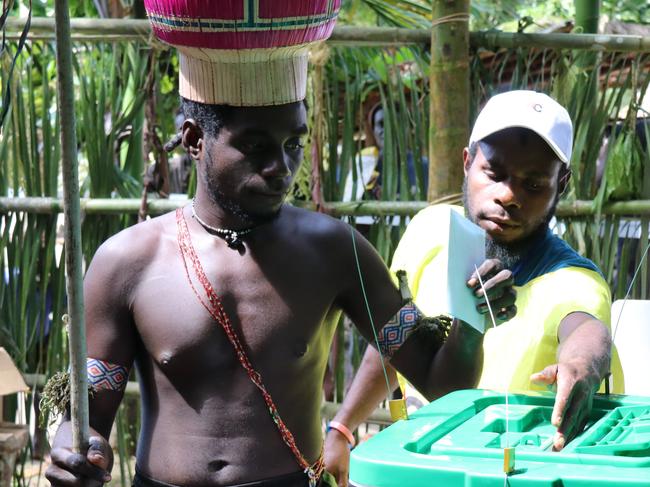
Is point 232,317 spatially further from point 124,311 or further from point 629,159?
point 629,159

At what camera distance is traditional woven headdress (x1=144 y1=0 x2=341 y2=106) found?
7.07 feet

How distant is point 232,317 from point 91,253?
2.14 m

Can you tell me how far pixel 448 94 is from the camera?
152 inches

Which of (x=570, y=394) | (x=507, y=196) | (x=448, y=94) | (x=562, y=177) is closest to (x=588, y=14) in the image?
(x=448, y=94)

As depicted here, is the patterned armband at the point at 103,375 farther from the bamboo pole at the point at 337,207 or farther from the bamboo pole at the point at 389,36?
the bamboo pole at the point at 389,36

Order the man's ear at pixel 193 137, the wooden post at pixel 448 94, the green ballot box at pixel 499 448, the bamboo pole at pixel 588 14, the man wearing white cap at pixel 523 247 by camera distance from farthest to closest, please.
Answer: the bamboo pole at pixel 588 14 → the wooden post at pixel 448 94 → the man wearing white cap at pixel 523 247 → the man's ear at pixel 193 137 → the green ballot box at pixel 499 448

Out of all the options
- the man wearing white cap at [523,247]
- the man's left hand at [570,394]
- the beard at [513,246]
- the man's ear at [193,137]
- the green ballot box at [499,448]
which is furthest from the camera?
the beard at [513,246]

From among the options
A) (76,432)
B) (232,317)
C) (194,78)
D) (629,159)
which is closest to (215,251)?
(232,317)

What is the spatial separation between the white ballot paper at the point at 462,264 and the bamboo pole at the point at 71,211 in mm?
700

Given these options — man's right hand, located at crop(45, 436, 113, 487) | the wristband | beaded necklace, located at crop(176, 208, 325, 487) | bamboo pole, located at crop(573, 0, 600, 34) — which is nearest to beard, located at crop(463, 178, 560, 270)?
the wristband

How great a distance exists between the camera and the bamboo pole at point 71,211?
74.2 inches

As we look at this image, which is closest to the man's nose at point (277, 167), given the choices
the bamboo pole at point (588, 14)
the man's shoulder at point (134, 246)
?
the man's shoulder at point (134, 246)

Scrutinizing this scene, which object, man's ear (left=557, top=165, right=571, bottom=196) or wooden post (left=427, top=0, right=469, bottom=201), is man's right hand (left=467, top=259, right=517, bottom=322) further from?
wooden post (left=427, top=0, right=469, bottom=201)

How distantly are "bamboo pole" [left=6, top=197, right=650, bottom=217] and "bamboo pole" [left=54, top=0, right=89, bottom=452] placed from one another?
2.19 m
